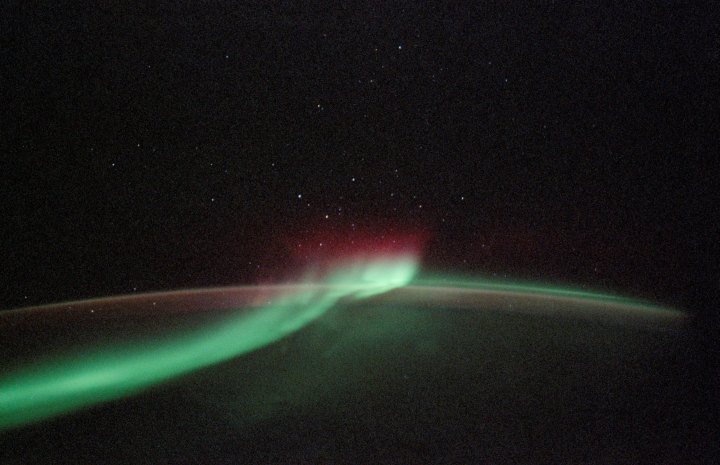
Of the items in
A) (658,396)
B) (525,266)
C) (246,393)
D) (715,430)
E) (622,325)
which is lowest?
(715,430)

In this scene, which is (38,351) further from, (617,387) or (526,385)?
(617,387)

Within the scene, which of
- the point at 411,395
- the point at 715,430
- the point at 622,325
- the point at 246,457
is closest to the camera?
the point at 246,457

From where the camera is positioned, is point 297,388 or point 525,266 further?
point 525,266

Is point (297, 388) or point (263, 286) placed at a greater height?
point (263, 286)

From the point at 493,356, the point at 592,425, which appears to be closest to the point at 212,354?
the point at 493,356

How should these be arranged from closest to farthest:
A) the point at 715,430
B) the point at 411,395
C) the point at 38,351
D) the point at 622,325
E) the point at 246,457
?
the point at 246,457
the point at 715,430
the point at 411,395
the point at 38,351
the point at 622,325

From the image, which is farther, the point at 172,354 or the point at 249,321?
the point at 249,321

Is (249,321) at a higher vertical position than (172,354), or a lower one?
higher
